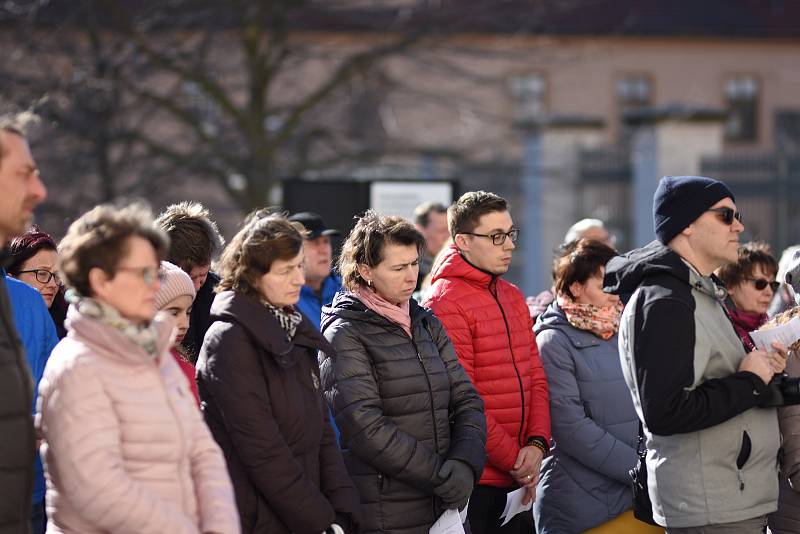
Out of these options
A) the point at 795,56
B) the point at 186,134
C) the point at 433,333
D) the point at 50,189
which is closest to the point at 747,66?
the point at 795,56

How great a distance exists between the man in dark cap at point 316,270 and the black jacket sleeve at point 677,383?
277 cm

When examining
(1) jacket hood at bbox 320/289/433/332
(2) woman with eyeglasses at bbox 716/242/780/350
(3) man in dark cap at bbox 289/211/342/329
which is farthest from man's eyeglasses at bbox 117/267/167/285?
(2) woman with eyeglasses at bbox 716/242/780/350

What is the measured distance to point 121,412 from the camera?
3533mm

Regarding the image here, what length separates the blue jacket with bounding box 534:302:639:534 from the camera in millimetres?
5789

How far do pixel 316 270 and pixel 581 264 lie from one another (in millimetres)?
1652

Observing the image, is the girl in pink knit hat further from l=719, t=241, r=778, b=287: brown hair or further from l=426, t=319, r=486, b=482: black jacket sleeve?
l=719, t=241, r=778, b=287: brown hair

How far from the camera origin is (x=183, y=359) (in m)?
4.67

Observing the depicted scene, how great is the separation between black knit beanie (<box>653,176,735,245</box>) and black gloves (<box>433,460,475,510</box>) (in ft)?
4.19

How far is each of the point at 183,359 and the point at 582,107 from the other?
3214 cm

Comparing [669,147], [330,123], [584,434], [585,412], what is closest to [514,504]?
[584,434]

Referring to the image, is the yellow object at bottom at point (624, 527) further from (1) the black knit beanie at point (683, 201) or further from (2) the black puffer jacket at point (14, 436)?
(2) the black puffer jacket at point (14, 436)

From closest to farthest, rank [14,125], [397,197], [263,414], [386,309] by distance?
[14,125] < [263,414] < [386,309] < [397,197]

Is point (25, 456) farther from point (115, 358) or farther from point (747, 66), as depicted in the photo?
point (747, 66)

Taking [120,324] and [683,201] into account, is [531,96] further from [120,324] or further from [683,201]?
[120,324]
